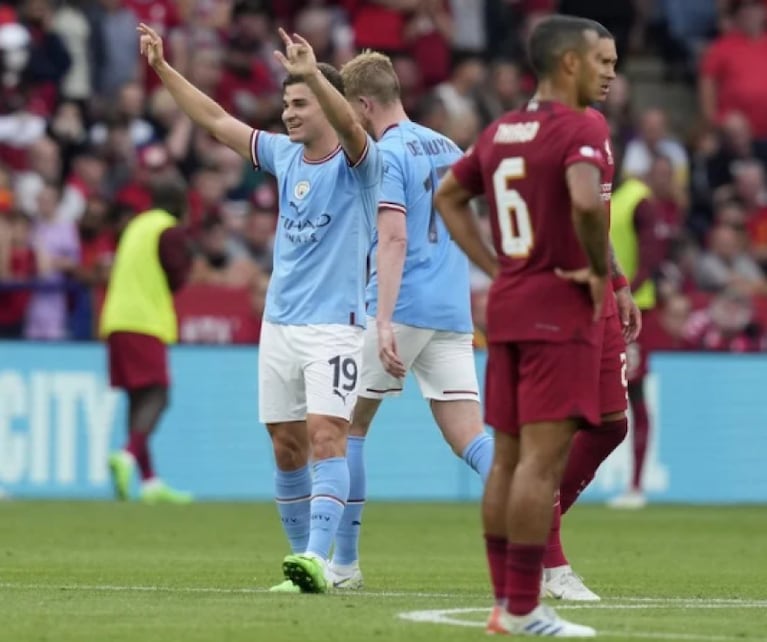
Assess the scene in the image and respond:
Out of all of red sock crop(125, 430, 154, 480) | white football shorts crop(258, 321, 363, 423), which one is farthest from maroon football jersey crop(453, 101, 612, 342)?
red sock crop(125, 430, 154, 480)

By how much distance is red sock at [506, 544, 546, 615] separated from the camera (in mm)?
7684

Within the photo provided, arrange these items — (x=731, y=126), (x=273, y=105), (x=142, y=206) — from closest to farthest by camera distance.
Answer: (x=142, y=206) < (x=273, y=105) < (x=731, y=126)

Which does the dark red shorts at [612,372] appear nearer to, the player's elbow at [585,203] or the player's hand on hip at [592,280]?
the player's hand on hip at [592,280]

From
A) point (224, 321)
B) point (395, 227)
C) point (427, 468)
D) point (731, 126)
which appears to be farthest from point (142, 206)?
point (395, 227)

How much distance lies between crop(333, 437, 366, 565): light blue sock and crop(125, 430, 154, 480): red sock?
7.13 m

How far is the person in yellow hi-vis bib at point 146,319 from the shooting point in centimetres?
1769

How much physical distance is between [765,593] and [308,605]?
93.3 inches

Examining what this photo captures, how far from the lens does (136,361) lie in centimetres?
1778

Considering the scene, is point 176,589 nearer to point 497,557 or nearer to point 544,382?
point 497,557

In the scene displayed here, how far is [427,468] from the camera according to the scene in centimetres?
1933

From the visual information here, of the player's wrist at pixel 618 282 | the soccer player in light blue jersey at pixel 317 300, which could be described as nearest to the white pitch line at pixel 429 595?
the soccer player in light blue jersey at pixel 317 300

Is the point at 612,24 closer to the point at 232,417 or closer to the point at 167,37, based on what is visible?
the point at 167,37

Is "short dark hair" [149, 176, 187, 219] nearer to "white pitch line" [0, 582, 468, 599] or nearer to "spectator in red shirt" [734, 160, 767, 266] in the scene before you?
"spectator in red shirt" [734, 160, 767, 266]

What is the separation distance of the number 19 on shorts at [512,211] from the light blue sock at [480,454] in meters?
2.63
